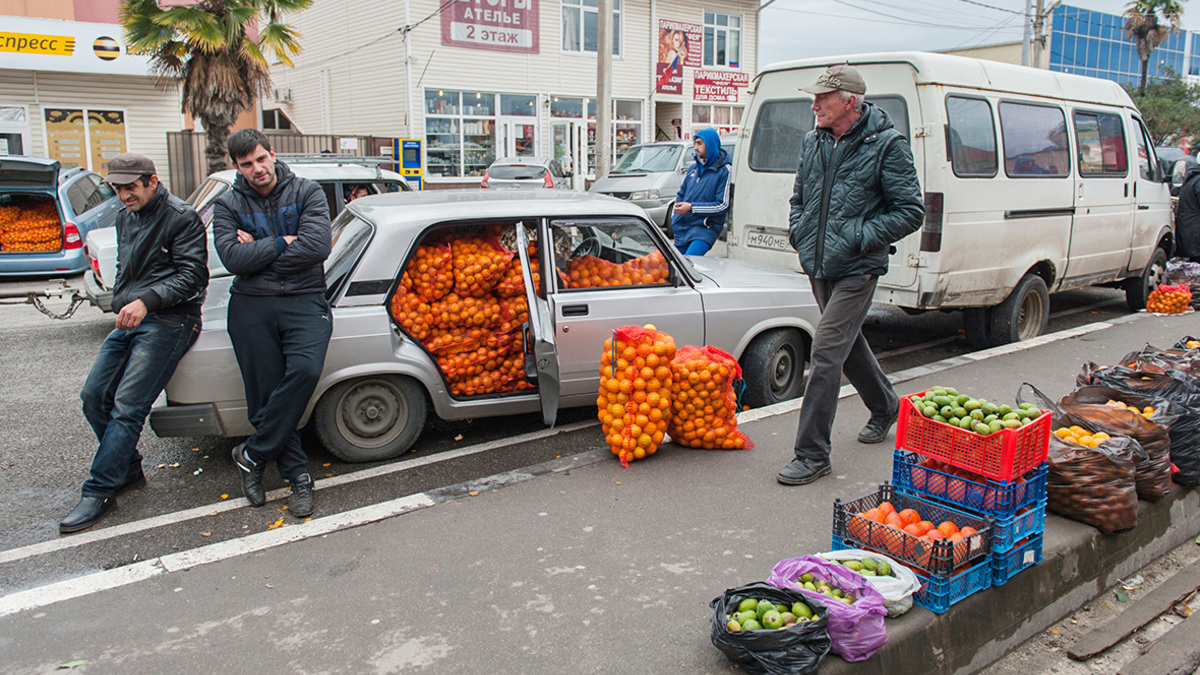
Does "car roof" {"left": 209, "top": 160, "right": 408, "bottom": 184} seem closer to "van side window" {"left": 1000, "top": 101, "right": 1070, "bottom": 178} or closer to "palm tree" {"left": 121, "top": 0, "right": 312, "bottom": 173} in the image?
"van side window" {"left": 1000, "top": 101, "right": 1070, "bottom": 178}

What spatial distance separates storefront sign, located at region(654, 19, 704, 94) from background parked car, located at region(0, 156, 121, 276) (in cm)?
2055

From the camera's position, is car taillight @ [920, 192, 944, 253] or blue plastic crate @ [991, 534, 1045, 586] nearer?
blue plastic crate @ [991, 534, 1045, 586]

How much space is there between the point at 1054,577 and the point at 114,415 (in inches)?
181

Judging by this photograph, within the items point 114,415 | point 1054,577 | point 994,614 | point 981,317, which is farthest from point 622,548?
point 981,317

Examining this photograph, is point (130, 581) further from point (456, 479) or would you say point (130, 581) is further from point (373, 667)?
point (456, 479)

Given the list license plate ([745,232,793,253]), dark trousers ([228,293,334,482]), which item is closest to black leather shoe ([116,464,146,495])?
dark trousers ([228,293,334,482])

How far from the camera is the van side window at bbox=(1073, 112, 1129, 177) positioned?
8258 millimetres

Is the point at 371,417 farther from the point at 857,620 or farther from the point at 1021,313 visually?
the point at 1021,313

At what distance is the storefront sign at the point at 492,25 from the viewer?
24.1 meters

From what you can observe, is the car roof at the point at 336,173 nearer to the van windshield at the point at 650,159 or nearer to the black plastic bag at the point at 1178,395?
the black plastic bag at the point at 1178,395

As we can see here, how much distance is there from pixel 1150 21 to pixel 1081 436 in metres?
55.0

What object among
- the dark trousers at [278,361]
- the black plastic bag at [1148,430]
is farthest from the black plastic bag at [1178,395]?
the dark trousers at [278,361]

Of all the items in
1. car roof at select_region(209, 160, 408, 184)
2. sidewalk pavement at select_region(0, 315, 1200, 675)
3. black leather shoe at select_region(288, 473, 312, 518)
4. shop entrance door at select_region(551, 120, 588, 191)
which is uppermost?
shop entrance door at select_region(551, 120, 588, 191)

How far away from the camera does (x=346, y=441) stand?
510cm
